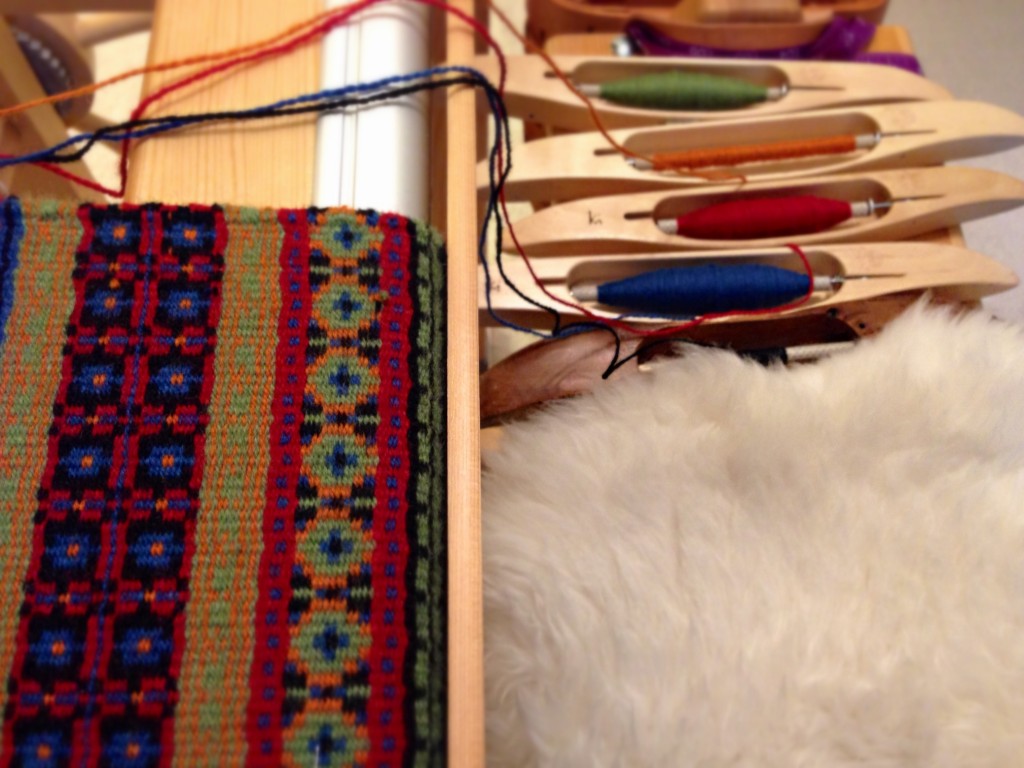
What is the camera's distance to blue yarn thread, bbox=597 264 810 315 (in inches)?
26.5

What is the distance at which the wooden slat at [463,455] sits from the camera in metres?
0.44

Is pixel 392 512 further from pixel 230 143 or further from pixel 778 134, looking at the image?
pixel 778 134

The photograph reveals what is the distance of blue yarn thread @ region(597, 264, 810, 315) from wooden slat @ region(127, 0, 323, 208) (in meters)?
0.30

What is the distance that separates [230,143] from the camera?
0.66m

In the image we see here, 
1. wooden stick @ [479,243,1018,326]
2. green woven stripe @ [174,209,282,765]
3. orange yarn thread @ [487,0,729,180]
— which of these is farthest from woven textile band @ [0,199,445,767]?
orange yarn thread @ [487,0,729,180]

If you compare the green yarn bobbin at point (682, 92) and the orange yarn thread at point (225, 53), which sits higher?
the green yarn bobbin at point (682, 92)

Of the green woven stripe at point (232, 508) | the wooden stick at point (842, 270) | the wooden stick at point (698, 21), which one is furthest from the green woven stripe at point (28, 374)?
the wooden stick at point (698, 21)

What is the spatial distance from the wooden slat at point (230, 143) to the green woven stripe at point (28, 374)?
0.12 meters

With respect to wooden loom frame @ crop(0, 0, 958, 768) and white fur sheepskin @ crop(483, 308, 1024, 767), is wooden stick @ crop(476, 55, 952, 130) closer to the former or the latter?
wooden loom frame @ crop(0, 0, 958, 768)

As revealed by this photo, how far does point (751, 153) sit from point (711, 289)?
18cm

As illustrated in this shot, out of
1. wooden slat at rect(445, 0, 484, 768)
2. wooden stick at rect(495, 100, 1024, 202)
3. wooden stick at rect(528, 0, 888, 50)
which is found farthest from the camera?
wooden stick at rect(528, 0, 888, 50)

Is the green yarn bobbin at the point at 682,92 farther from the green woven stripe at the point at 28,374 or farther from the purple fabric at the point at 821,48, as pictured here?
the green woven stripe at the point at 28,374

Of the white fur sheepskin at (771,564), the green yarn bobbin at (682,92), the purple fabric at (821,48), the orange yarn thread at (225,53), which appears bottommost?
the white fur sheepskin at (771,564)

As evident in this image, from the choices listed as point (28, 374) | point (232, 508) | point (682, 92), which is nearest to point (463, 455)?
point (232, 508)
